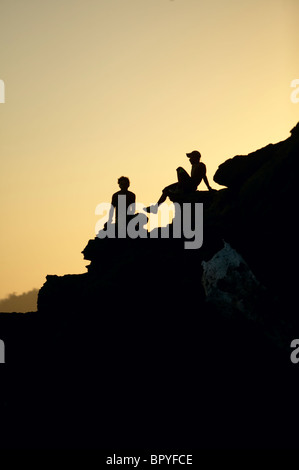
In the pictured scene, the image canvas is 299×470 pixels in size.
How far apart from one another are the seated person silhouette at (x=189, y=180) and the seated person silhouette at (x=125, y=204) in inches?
31.5

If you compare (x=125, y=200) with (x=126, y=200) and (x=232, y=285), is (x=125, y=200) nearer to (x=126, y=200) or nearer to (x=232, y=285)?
(x=126, y=200)

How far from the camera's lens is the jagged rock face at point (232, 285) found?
1706cm

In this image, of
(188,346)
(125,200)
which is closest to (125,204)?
(125,200)

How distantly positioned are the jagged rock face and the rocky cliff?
37 mm

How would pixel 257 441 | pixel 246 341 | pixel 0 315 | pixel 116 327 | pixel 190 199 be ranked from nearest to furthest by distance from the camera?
pixel 257 441 < pixel 246 341 < pixel 116 327 < pixel 190 199 < pixel 0 315

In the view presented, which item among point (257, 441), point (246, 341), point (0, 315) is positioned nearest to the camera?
point (257, 441)

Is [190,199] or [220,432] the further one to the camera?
[190,199]

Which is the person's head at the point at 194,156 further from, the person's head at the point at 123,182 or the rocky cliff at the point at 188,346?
the person's head at the point at 123,182

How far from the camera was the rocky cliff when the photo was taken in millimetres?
16297
